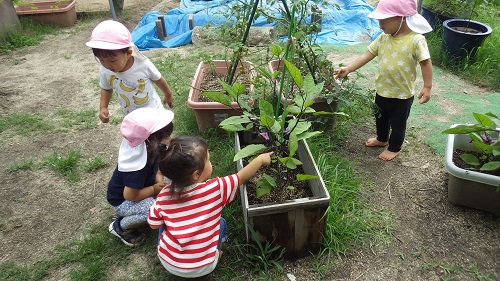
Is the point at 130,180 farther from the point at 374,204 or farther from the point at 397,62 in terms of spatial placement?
the point at 397,62

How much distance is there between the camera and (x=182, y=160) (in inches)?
59.5

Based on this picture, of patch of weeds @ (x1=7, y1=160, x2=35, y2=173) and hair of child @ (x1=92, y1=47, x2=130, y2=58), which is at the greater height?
hair of child @ (x1=92, y1=47, x2=130, y2=58)

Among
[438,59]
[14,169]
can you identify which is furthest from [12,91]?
[438,59]

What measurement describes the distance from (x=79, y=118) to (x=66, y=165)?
817mm

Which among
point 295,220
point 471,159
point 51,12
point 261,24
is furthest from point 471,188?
point 51,12

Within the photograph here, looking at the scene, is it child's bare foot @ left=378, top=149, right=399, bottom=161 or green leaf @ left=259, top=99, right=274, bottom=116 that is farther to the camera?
child's bare foot @ left=378, top=149, right=399, bottom=161

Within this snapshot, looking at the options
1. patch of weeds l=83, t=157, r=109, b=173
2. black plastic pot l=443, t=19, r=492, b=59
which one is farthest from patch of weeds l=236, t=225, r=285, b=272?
black plastic pot l=443, t=19, r=492, b=59

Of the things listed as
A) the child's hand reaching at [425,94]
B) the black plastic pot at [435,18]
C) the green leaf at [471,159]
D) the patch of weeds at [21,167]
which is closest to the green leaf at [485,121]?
the green leaf at [471,159]

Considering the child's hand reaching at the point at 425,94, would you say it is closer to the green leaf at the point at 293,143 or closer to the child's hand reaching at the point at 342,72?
the child's hand reaching at the point at 342,72

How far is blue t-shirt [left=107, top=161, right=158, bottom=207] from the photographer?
1.79 m

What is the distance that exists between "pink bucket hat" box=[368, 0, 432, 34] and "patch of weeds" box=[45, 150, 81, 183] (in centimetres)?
242

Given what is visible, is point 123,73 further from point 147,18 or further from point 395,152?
point 147,18

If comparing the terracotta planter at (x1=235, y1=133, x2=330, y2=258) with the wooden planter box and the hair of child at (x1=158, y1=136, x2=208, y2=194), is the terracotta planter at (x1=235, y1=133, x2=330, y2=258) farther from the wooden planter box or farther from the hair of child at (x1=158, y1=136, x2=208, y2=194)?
the wooden planter box

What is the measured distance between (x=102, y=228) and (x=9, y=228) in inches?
24.6
